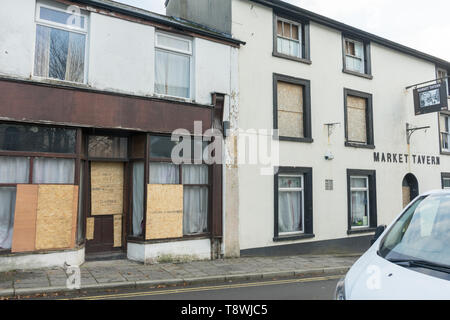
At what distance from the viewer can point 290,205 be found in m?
12.8

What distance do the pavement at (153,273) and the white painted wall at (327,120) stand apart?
1.53 meters

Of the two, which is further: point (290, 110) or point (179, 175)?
point (290, 110)

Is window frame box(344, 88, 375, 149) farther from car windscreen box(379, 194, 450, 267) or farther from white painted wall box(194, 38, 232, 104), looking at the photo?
car windscreen box(379, 194, 450, 267)

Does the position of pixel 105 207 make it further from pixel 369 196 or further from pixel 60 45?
pixel 369 196

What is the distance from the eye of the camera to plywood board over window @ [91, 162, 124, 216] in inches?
393

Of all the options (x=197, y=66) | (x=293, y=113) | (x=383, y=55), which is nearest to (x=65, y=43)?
(x=197, y=66)

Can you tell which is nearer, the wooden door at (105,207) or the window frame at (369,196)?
the wooden door at (105,207)

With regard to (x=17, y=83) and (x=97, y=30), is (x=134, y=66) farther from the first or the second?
(x=17, y=83)

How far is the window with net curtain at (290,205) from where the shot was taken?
12.6m

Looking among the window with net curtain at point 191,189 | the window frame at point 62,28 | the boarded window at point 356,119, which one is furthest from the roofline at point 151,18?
the boarded window at point 356,119

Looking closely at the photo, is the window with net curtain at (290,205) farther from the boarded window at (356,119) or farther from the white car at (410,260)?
the white car at (410,260)

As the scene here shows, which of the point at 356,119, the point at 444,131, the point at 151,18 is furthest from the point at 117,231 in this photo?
the point at 444,131

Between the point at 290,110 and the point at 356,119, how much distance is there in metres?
3.58

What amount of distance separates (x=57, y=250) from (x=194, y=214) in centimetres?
390
